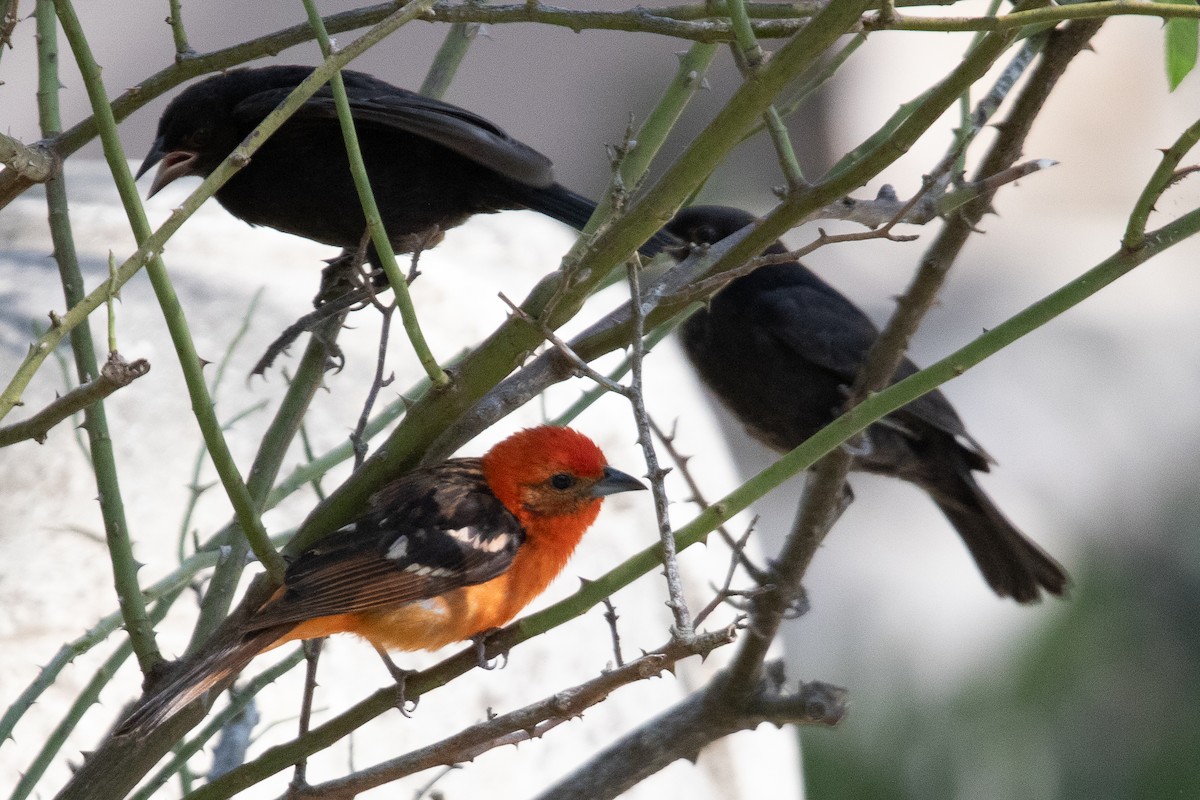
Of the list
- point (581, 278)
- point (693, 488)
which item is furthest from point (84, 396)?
point (693, 488)

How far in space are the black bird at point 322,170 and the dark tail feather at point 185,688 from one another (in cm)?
125

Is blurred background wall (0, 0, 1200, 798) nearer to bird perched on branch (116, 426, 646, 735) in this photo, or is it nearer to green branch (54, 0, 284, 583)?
bird perched on branch (116, 426, 646, 735)

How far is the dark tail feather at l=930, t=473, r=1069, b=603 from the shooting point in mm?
3963

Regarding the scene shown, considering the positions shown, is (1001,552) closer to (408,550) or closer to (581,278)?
(408,550)

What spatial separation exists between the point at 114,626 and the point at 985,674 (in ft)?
16.7

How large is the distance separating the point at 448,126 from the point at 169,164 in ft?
2.62

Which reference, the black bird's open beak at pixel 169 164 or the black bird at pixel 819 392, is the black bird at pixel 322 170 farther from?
the black bird at pixel 819 392

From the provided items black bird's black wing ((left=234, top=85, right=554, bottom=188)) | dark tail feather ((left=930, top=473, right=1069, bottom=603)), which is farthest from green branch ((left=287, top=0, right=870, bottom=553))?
dark tail feather ((left=930, top=473, right=1069, bottom=603))

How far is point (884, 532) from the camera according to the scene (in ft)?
26.5

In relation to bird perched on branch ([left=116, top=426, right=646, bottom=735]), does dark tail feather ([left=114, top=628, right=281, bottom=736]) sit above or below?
below

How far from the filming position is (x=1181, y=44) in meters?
1.61

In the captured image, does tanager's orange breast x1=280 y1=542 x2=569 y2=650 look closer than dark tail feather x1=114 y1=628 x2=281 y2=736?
No

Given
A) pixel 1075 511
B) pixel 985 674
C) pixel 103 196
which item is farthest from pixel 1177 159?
pixel 1075 511

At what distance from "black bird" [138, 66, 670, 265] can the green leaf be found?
4.32ft
